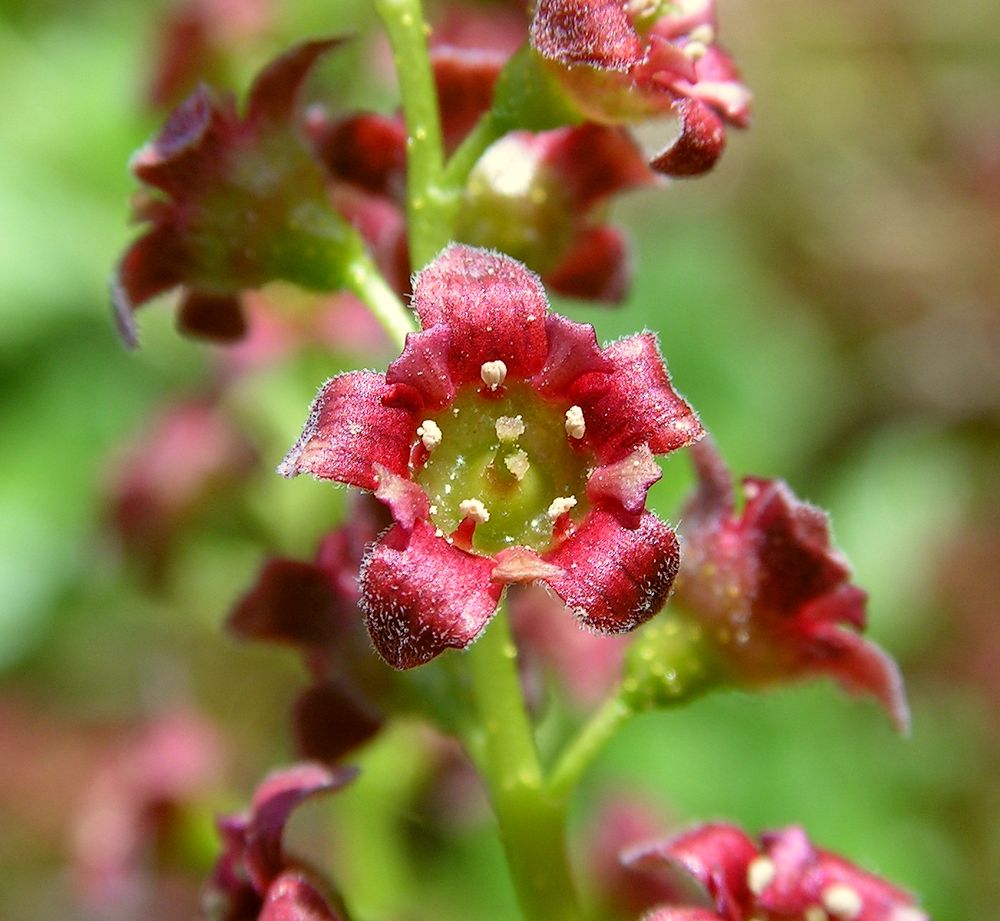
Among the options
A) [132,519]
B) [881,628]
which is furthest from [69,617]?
[881,628]

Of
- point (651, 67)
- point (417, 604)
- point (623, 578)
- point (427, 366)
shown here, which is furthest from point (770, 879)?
point (651, 67)

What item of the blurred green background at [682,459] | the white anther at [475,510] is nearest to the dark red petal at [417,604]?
the white anther at [475,510]

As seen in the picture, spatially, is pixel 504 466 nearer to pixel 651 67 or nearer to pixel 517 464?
pixel 517 464

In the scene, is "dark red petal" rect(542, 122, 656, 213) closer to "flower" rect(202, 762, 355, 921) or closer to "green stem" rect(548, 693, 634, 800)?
"green stem" rect(548, 693, 634, 800)

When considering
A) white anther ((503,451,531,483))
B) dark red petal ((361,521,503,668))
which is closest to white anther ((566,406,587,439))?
white anther ((503,451,531,483))

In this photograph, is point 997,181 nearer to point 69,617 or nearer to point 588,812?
point 588,812

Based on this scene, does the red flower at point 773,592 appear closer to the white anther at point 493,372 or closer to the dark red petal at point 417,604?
the white anther at point 493,372
